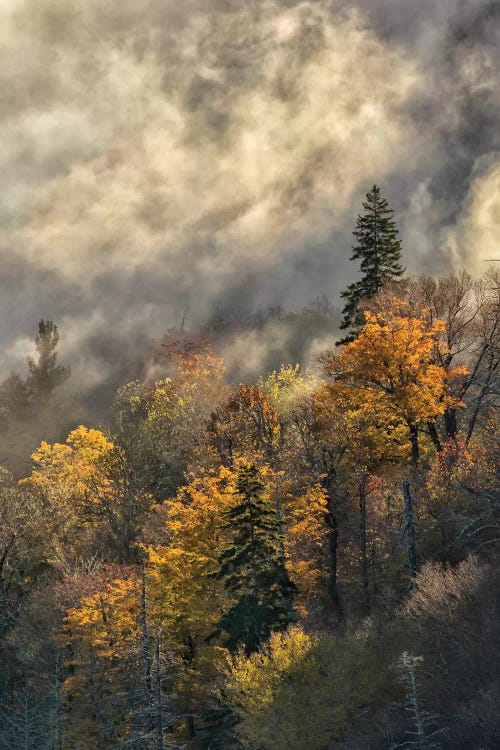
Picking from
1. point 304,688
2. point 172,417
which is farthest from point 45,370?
point 304,688

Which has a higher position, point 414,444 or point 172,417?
point 172,417

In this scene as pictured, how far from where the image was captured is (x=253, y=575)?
1267 inches

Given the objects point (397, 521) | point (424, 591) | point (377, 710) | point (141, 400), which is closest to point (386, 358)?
point (397, 521)

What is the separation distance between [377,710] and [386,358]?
873 inches

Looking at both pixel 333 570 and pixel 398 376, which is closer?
pixel 333 570

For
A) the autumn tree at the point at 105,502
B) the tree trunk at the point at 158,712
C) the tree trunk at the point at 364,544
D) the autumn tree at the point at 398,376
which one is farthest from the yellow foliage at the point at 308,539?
the autumn tree at the point at 105,502

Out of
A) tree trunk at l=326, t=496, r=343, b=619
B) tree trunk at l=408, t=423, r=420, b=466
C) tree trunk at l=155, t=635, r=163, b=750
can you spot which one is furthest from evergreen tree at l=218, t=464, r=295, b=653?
tree trunk at l=408, t=423, r=420, b=466

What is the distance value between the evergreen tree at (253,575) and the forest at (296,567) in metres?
0.11

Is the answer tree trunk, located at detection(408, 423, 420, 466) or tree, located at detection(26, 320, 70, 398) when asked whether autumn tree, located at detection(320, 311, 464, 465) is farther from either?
tree, located at detection(26, 320, 70, 398)

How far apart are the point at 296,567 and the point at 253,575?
Answer: 5.63 m

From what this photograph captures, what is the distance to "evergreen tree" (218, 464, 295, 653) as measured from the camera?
31.3 m

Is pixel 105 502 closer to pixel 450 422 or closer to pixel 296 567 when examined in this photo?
pixel 296 567

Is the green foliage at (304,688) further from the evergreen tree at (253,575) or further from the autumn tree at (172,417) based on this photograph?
the autumn tree at (172,417)

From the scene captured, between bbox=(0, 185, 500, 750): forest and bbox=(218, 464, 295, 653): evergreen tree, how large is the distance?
11cm
